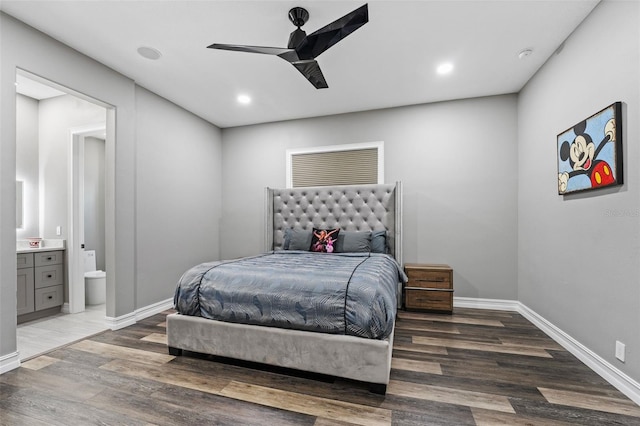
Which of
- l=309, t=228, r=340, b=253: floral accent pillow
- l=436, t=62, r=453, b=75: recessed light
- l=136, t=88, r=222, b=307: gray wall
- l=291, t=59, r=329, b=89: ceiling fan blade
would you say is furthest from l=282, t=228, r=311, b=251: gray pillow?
l=436, t=62, r=453, b=75: recessed light

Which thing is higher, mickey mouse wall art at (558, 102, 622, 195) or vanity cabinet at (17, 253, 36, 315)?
mickey mouse wall art at (558, 102, 622, 195)

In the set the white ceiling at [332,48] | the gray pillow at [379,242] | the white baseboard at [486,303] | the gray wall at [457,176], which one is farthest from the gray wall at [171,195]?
the white baseboard at [486,303]

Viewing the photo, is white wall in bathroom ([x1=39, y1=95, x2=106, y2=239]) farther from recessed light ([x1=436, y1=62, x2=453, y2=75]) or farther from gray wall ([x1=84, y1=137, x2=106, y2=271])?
recessed light ([x1=436, y1=62, x2=453, y2=75])

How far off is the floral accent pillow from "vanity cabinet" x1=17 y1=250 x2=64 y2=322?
11.0ft

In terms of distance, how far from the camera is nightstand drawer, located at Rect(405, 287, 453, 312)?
3.64 m

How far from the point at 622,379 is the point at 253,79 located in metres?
4.25

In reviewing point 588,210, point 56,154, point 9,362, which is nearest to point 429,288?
point 588,210

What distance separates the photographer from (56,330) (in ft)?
10.5

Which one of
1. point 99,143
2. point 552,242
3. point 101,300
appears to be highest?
point 99,143

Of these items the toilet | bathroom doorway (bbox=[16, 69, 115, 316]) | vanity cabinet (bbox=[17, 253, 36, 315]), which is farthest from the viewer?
the toilet

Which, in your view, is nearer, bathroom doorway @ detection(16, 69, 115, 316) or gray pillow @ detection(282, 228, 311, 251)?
bathroom doorway @ detection(16, 69, 115, 316)

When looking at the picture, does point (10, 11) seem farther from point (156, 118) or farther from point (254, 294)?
point (254, 294)

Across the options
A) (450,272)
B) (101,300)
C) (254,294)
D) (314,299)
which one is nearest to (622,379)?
(450,272)

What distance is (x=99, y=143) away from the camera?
4.87 m
